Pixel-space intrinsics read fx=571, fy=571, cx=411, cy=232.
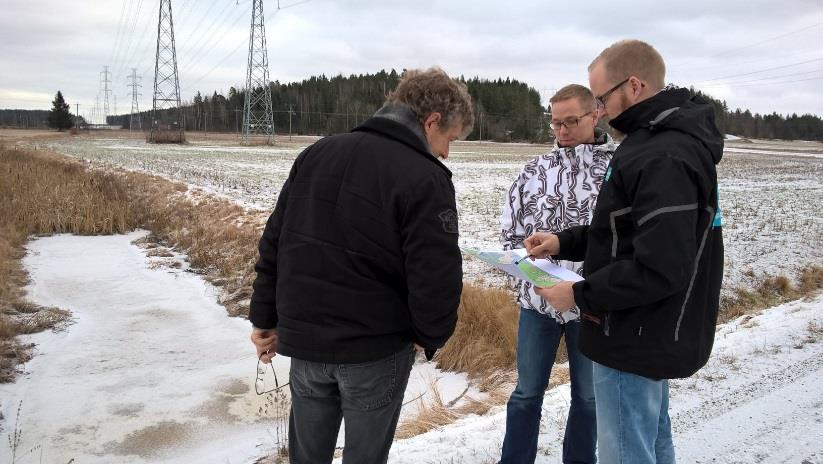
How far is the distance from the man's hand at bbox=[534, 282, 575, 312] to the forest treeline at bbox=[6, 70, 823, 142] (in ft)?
287

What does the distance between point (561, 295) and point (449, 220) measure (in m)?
0.52

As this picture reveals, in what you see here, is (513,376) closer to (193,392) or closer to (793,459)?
(793,459)

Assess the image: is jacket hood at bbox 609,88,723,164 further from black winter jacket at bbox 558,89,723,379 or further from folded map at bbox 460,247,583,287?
folded map at bbox 460,247,583,287

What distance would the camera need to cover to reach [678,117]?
1915mm

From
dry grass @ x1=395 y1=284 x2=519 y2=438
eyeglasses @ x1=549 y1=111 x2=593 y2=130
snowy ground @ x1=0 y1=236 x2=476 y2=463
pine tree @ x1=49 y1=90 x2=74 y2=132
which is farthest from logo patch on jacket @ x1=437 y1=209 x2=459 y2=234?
pine tree @ x1=49 y1=90 x2=74 y2=132

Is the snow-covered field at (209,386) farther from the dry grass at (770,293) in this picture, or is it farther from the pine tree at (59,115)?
the pine tree at (59,115)

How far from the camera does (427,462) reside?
3363mm

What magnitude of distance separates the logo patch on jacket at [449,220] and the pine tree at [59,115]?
98.9 metres

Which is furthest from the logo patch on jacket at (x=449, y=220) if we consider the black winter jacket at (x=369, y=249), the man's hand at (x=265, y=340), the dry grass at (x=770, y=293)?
the dry grass at (x=770, y=293)

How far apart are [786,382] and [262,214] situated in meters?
9.82

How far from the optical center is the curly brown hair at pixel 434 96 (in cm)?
212

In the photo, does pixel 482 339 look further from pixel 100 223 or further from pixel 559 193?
pixel 100 223

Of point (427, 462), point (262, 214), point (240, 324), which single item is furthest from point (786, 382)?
point (262, 214)

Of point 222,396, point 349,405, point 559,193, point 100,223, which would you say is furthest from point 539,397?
point 100,223
